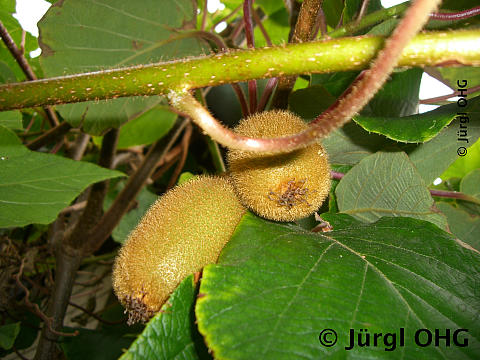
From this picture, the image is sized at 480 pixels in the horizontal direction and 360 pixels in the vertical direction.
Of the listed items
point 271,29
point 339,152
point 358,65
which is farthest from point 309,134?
point 271,29

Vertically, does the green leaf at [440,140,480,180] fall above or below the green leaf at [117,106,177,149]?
below

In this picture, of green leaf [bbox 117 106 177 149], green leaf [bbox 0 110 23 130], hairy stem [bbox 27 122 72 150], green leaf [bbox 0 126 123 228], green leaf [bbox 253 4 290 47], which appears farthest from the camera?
green leaf [bbox 253 4 290 47]

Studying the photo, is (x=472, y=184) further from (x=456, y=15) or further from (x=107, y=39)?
(x=107, y=39)

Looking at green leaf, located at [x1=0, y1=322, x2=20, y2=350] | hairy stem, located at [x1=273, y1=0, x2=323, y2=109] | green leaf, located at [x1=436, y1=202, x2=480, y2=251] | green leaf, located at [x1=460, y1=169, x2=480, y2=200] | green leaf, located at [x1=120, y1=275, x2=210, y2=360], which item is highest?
hairy stem, located at [x1=273, y1=0, x2=323, y2=109]

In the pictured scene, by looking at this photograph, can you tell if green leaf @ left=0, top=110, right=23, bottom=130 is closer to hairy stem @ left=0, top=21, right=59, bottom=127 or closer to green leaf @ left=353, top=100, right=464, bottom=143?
hairy stem @ left=0, top=21, right=59, bottom=127

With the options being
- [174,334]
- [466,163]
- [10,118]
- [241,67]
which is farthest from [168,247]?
[466,163]

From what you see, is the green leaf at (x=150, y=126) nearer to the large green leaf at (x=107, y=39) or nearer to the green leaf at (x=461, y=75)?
the large green leaf at (x=107, y=39)

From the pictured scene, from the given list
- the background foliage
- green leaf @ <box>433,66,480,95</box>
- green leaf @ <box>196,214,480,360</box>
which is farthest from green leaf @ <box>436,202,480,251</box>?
green leaf @ <box>196,214,480,360</box>

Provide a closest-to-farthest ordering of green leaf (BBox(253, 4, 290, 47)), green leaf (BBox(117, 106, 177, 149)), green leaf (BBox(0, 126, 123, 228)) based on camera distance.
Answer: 1. green leaf (BBox(0, 126, 123, 228))
2. green leaf (BBox(117, 106, 177, 149))
3. green leaf (BBox(253, 4, 290, 47))
